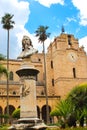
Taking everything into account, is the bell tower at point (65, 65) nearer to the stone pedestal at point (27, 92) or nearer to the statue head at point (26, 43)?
the statue head at point (26, 43)

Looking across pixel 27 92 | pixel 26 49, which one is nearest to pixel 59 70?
pixel 26 49

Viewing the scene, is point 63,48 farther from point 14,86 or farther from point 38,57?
point 14,86

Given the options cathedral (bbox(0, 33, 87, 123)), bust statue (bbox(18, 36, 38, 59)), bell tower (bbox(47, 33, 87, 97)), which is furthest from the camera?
bell tower (bbox(47, 33, 87, 97))

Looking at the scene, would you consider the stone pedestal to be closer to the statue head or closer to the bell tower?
the statue head

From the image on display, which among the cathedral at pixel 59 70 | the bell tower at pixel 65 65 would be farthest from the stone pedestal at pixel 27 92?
the bell tower at pixel 65 65

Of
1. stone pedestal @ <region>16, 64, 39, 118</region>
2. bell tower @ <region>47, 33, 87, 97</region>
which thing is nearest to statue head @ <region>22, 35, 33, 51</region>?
stone pedestal @ <region>16, 64, 39, 118</region>

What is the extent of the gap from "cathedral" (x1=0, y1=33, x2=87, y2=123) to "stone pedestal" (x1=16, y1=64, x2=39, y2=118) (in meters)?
46.5

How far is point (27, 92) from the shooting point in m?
16.1

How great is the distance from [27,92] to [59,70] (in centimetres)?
5107

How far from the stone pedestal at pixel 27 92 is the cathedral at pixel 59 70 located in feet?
153

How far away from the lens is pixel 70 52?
69.8 meters

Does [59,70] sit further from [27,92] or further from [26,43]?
[27,92]

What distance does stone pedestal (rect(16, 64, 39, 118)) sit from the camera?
15.8 m

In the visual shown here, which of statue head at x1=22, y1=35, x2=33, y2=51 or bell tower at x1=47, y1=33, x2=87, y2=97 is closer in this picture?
statue head at x1=22, y1=35, x2=33, y2=51
